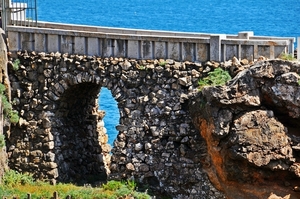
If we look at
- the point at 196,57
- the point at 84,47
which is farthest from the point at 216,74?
the point at 84,47

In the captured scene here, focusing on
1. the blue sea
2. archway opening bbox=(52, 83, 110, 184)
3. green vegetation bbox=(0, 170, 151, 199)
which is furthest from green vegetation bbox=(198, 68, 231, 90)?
the blue sea

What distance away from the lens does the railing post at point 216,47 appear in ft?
165

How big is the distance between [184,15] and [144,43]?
59148 millimetres

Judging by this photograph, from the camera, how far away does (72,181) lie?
54.2m

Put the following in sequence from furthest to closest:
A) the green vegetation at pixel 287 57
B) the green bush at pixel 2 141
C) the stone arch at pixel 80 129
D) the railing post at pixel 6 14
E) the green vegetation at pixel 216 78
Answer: the railing post at pixel 6 14, the stone arch at pixel 80 129, the green bush at pixel 2 141, the green vegetation at pixel 216 78, the green vegetation at pixel 287 57

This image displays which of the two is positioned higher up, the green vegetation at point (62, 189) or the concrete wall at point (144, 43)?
the concrete wall at point (144, 43)

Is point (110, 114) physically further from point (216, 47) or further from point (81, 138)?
point (216, 47)

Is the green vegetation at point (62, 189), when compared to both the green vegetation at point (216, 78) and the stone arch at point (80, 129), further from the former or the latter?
the green vegetation at point (216, 78)

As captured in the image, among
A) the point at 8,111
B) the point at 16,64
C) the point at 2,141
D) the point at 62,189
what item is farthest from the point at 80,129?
the point at 62,189

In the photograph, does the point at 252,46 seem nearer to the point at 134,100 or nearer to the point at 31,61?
the point at 134,100

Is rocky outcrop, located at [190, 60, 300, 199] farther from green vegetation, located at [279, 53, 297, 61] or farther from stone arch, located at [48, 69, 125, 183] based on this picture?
stone arch, located at [48, 69, 125, 183]

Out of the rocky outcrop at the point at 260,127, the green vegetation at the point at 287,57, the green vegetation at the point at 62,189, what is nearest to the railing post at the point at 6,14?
the green vegetation at the point at 62,189

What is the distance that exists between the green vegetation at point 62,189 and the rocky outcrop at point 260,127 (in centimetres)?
349

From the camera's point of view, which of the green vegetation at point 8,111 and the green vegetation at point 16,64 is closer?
the green vegetation at point 8,111
